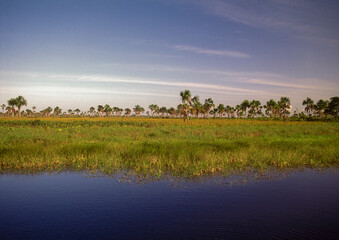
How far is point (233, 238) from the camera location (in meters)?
6.00

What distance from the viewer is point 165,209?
7.68 m

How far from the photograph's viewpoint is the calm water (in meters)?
6.30

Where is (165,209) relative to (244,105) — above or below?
below

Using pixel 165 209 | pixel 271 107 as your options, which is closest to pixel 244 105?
pixel 271 107

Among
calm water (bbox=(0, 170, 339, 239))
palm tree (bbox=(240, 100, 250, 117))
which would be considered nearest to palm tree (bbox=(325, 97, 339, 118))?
palm tree (bbox=(240, 100, 250, 117))

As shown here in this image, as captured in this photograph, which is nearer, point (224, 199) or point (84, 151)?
point (224, 199)

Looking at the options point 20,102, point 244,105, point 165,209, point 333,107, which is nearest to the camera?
point 165,209

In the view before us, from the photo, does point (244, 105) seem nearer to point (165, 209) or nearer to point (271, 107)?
point (271, 107)

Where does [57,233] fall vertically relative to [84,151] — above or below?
below

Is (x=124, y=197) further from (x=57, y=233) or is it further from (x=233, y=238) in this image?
(x=233, y=238)

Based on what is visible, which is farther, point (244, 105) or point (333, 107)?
point (244, 105)

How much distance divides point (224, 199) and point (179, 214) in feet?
6.75

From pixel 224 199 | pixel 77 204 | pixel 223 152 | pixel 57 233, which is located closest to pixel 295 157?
pixel 223 152

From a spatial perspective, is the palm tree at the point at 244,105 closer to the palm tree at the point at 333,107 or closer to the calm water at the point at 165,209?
the palm tree at the point at 333,107
